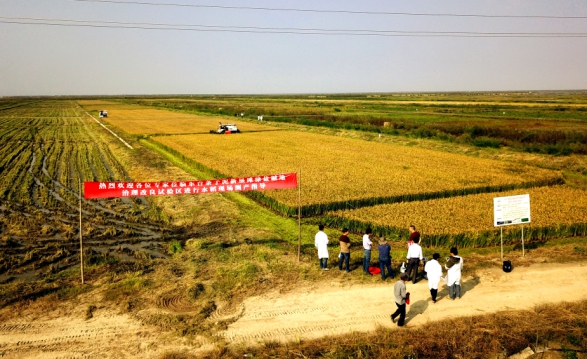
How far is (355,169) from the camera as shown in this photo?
28.4 m

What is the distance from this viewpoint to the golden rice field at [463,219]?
623 inches

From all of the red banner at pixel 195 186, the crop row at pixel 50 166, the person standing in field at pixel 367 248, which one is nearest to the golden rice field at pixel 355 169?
the red banner at pixel 195 186

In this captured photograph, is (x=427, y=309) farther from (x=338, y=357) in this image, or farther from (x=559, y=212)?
(x=559, y=212)

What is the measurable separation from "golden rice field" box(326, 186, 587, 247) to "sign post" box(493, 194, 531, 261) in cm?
164

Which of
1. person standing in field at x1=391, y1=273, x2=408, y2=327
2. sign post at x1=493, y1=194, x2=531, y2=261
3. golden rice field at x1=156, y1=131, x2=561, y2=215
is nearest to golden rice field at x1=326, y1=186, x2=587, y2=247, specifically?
golden rice field at x1=156, y1=131, x2=561, y2=215

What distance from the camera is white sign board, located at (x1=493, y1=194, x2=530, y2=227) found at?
46.5 ft

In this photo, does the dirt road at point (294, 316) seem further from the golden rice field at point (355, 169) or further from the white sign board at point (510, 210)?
the golden rice field at point (355, 169)

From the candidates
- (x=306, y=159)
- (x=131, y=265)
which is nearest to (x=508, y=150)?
(x=306, y=159)

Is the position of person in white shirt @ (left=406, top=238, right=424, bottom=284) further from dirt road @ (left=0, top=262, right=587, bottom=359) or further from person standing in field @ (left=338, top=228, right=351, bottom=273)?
person standing in field @ (left=338, top=228, right=351, bottom=273)

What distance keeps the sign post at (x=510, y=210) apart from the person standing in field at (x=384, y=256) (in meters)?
4.01

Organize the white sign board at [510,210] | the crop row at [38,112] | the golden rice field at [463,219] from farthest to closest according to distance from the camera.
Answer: the crop row at [38,112], the golden rice field at [463,219], the white sign board at [510,210]

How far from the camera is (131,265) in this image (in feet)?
45.5

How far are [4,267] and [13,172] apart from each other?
18114 millimetres

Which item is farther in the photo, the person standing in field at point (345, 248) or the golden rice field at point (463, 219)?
the golden rice field at point (463, 219)
